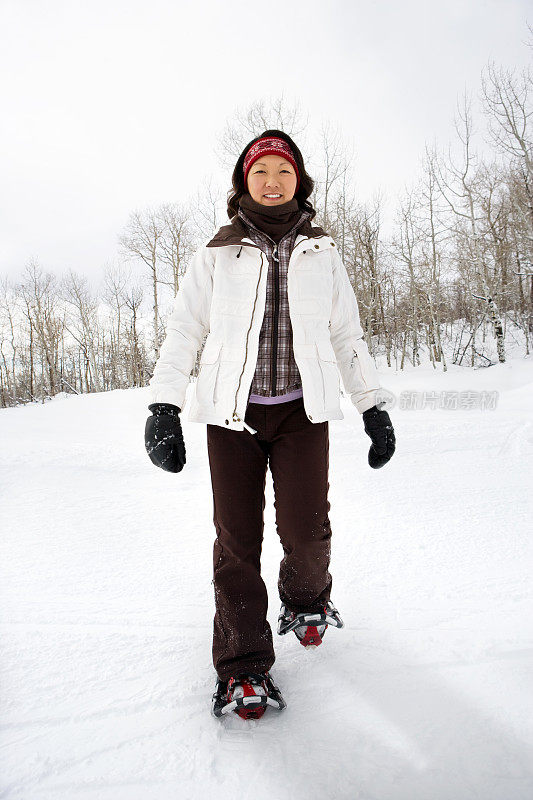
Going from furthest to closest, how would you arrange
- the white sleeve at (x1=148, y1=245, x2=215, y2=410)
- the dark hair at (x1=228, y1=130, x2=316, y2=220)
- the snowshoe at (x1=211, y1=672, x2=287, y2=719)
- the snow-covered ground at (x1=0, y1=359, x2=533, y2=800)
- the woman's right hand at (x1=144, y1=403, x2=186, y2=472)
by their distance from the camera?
the dark hair at (x1=228, y1=130, x2=316, y2=220)
the white sleeve at (x1=148, y1=245, x2=215, y2=410)
the woman's right hand at (x1=144, y1=403, x2=186, y2=472)
the snowshoe at (x1=211, y1=672, x2=287, y2=719)
the snow-covered ground at (x1=0, y1=359, x2=533, y2=800)

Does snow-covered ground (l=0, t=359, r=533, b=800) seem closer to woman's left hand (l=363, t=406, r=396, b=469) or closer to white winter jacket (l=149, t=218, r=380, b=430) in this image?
woman's left hand (l=363, t=406, r=396, b=469)

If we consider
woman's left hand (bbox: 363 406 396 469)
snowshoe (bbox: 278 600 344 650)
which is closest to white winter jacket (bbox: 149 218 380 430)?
woman's left hand (bbox: 363 406 396 469)

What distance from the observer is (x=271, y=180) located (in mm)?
1637

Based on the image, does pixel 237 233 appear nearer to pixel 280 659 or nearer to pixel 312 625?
pixel 312 625

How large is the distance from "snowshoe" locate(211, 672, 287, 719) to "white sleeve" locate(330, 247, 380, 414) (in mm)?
1065

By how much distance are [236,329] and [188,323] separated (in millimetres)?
214

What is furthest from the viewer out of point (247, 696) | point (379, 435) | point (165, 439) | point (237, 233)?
point (379, 435)

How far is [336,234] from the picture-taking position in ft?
54.6

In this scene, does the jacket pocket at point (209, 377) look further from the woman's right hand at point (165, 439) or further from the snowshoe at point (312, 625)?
the snowshoe at point (312, 625)

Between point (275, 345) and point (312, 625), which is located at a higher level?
point (275, 345)

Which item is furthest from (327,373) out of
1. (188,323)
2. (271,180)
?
(271,180)

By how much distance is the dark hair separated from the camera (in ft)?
5.77

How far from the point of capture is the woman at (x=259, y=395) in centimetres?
149

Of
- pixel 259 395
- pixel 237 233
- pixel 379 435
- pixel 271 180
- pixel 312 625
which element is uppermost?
pixel 271 180
